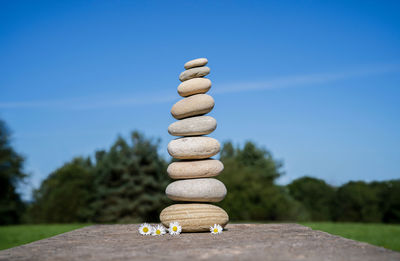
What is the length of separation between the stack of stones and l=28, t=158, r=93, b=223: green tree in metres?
21.2

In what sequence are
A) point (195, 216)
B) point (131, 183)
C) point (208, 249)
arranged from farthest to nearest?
point (131, 183) → point (195, 216) → point (208, 249)

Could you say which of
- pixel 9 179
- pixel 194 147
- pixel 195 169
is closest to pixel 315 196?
pixel 9 179

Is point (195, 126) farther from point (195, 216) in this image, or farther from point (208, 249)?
point (208, 249)

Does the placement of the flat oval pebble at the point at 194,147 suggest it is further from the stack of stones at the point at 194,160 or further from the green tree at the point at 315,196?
the green tree at the point at 315,196

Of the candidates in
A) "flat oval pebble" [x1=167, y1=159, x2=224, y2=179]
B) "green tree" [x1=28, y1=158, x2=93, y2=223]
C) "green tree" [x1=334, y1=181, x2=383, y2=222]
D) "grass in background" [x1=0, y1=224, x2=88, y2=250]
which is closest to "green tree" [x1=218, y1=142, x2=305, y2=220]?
"green tree" [x1=334, y1=181, x2=383, y2=222]

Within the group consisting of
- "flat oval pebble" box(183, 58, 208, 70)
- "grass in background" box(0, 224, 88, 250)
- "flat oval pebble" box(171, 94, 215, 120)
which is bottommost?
"grass in background" box(0, 224, 88, 250)

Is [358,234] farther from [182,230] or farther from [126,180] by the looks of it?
[126,180]

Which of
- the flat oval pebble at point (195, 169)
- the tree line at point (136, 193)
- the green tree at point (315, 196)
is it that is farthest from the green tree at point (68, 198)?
the flat oval pebble at point (195, 169)

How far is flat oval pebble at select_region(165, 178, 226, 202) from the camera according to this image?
8.05 metres

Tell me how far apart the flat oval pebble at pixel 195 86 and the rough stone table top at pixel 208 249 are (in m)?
3.34

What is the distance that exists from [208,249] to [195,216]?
224 cm

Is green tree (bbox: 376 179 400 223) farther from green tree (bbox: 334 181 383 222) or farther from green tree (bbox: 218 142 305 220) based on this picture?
green tree (bbox: 218 142 305 220)

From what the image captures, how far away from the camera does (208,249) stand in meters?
5.66

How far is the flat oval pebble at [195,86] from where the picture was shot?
8703 millimetres
